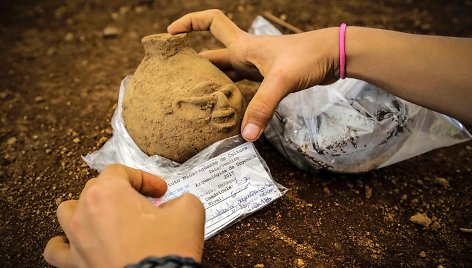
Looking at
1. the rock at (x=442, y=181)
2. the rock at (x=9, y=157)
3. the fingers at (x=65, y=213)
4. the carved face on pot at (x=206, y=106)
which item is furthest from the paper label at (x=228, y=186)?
the rock at (x=9, y=157)

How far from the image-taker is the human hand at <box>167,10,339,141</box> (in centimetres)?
151

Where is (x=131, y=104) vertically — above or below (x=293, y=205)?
above

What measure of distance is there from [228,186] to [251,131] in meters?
0.26

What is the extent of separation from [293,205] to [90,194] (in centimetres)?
93

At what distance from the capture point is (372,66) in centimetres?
161

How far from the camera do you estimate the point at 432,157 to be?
2156 millimetres

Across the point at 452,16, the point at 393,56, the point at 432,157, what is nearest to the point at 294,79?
the point at 393,56

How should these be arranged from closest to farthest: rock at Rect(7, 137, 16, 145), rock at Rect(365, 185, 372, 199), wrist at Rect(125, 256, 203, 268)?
wrist at Rect(125, 256, 203, 268) < rock at Rect(365, 185, 372, 199) < rock at Rect(7, 137, 16, 145)

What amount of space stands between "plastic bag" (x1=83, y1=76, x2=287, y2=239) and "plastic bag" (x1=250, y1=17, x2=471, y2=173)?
250mm

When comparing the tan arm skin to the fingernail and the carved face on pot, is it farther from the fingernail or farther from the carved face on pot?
the carved face on pot

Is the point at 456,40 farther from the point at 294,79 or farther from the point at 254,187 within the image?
the point at 254,187

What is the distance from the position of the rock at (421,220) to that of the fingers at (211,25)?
1.10 meters

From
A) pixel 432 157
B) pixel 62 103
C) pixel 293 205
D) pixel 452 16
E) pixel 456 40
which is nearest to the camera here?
pixel 456 40

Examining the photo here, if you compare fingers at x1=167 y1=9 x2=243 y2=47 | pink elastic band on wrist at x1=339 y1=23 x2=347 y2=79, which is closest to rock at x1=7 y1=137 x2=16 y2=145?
fingers at x1=167 y1=9 x2=243 y2=47
